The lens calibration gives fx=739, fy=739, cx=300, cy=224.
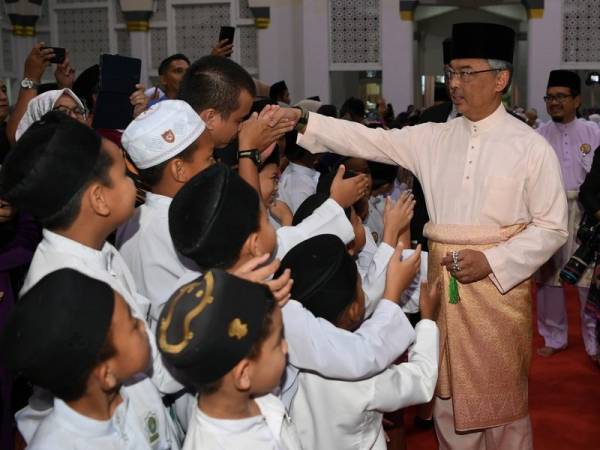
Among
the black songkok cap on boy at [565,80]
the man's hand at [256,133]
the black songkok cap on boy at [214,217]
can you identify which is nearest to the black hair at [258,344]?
the black songkok cap on boy at [214,217]

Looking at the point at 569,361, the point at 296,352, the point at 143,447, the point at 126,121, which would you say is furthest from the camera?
the point at 569,361

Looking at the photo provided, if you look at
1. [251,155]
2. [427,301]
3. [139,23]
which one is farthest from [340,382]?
[139,23]

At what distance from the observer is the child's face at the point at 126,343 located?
57.0 inches

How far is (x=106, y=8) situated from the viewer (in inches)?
440

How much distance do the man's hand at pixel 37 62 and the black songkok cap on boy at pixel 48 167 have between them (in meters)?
1.95

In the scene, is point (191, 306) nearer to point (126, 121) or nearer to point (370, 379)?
point (370, 379)

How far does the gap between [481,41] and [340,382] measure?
4.53 feet

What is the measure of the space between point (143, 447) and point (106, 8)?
10.6 meters

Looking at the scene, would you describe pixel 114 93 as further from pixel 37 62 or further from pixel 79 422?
pixel 79 422

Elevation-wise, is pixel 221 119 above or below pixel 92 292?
above

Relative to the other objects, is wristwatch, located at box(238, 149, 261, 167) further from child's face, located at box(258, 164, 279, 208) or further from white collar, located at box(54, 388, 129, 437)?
white collar, located at box(54, 388, 129, 437)

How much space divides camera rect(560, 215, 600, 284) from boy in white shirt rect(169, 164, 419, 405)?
2610 mm

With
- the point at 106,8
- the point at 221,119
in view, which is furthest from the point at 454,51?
the point at 106,8

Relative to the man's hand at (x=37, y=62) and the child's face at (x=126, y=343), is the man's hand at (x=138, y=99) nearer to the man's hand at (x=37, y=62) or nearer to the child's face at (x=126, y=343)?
the man's hand at (x=37, y=62)
